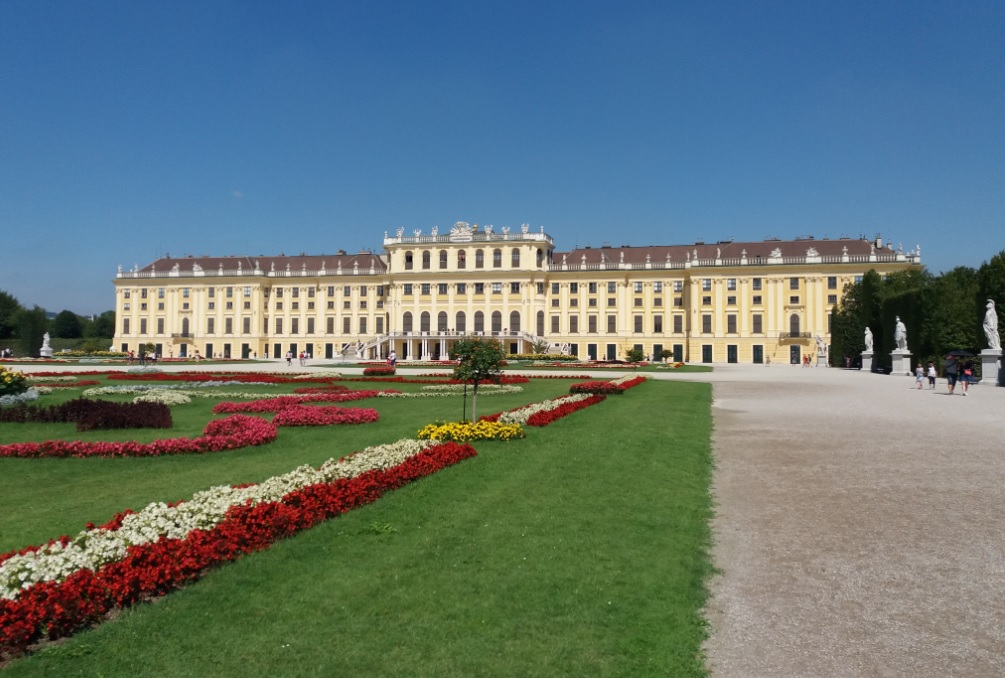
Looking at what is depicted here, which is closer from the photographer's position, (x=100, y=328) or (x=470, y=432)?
(x=470, y=432)

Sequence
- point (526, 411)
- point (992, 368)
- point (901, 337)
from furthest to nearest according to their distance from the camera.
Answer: point (901, 337) < point (992, 368) < point (526, 411)

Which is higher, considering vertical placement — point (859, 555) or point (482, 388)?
point (482, 388)

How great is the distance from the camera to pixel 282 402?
18.7 meters

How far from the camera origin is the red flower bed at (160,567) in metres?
4.03

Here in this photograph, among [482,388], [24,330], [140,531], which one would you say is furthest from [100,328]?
[140,531]

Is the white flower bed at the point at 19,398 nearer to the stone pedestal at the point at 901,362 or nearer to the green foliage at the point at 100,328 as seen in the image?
the stone pedestal at the point at 901,362

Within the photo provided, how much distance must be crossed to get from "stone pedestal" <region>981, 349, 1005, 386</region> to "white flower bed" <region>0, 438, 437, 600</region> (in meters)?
30.3

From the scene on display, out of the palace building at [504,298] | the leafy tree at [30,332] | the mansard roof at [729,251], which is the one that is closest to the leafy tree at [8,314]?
the leafy tree at [30,332]

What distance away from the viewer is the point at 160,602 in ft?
15.3

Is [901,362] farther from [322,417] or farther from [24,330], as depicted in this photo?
[24,330]

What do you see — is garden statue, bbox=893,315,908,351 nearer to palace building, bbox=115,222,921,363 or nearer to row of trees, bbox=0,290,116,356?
palace building, bbox=115,222,921,363

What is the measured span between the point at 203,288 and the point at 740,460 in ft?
272

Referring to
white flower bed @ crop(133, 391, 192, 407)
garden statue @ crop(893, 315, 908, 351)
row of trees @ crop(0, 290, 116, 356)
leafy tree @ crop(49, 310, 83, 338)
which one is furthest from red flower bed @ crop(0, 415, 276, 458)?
leafy tree @ crop(49, 310, 83, 338)

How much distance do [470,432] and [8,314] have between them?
88555 mm
